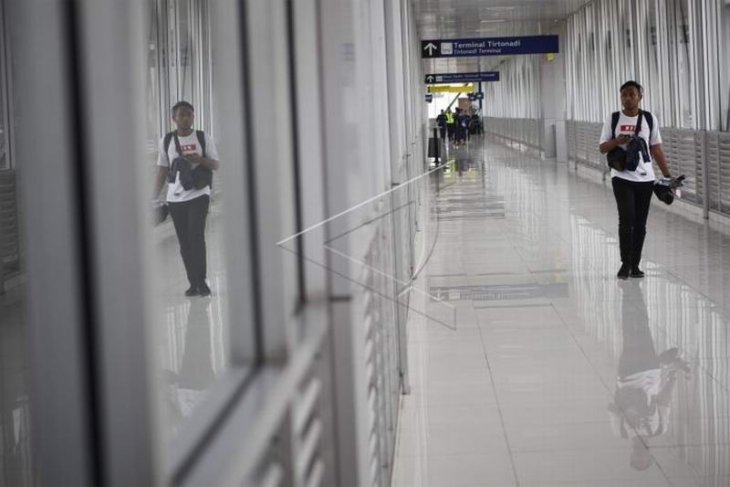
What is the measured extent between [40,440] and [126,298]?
0.17m

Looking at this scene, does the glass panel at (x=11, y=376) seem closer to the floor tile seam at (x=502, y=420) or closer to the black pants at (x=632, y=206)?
the floor tile seam at (x=502, y=420)

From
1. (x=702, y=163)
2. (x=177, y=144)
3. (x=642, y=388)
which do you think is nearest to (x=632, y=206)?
(x=642, y=388)

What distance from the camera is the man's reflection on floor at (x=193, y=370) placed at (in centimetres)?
164

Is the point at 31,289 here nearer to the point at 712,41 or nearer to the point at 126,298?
the point at 126,298

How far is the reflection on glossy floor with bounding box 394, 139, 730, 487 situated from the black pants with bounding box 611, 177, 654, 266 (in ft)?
1.31

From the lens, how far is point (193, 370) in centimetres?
175

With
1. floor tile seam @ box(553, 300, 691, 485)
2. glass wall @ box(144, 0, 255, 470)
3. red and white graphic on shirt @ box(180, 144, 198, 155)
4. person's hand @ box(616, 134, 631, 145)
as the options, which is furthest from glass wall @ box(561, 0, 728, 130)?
red and white graphic on shirt @ box(180, 144, 198, 155)

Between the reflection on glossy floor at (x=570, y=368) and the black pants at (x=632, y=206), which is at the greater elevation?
the black pants at (x=632, y=206)

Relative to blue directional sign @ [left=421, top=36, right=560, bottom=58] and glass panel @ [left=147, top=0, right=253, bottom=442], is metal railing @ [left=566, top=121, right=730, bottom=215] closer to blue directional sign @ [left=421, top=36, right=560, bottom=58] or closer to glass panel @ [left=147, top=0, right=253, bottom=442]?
glass panel @ [left=147, top=0, right=253, bottom=442]

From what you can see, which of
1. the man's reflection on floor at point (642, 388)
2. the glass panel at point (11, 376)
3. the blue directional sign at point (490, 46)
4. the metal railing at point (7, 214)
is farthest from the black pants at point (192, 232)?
the blue directional sign at point (490, 46)

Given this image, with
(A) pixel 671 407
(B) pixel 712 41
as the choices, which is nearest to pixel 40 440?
(A) pixel 671 407

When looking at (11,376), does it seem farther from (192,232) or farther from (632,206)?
(632,206)

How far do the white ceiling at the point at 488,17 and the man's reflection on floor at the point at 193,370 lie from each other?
24462 millimetres

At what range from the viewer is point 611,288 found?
9.69 m
